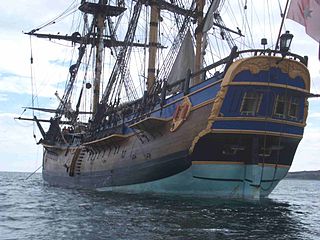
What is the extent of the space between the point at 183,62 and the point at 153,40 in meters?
4.28

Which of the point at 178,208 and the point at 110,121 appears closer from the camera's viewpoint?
the point at 178,208

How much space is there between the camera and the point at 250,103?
60.3 ft

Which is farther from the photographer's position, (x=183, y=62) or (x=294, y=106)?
(x=183, y=62)

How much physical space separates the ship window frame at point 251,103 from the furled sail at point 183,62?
644 centimetres

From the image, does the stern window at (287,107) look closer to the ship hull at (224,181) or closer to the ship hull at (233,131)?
the ship hull at (233,131)

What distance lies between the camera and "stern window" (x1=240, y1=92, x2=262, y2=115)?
1822 centimetres

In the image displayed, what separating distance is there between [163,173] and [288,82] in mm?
6016

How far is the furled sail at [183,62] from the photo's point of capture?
961 inches

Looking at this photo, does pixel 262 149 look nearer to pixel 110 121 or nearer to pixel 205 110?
pixel 205 110

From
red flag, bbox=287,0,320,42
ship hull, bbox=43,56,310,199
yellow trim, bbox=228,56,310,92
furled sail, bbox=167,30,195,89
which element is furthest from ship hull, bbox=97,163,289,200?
red flag, bbox=287,0,320,42

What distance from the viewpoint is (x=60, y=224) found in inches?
479

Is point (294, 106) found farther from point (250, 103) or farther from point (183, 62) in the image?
point (183, 62)

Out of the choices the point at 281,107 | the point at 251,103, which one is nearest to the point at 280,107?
the point at 281,107

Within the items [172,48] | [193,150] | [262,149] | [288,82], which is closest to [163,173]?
[193,150]
